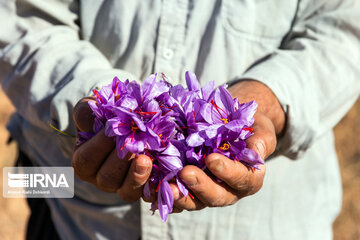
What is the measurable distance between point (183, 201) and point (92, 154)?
0.18 metres

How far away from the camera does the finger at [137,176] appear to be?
2.29 ft

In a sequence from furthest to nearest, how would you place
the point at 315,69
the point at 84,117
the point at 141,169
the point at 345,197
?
1. the point at 345,197
2. the point at 315,69
3. the point at 84,117
4. the point at 141,169

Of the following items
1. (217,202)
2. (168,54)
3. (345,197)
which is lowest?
(345,197)

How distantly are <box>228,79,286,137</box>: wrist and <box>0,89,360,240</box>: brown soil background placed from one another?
1802 millimetres

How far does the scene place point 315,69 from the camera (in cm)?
99

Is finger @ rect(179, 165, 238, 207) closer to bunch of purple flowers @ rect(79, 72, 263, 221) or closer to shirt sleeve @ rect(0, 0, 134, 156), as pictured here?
bunch of purple flowers @ rect(79, 72, 263, 221)

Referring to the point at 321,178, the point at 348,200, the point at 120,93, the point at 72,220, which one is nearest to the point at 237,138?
the point at 120,93

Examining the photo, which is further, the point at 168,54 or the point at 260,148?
the point at 168,54

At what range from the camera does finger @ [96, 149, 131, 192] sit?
2.49 feet

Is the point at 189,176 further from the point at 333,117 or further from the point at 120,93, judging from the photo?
the point at 333,117

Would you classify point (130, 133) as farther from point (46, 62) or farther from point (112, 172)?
point (46, 62)

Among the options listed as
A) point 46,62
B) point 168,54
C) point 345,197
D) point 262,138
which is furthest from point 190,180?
point 345,197

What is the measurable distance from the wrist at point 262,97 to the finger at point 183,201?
23 cm

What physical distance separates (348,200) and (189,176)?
216cm
